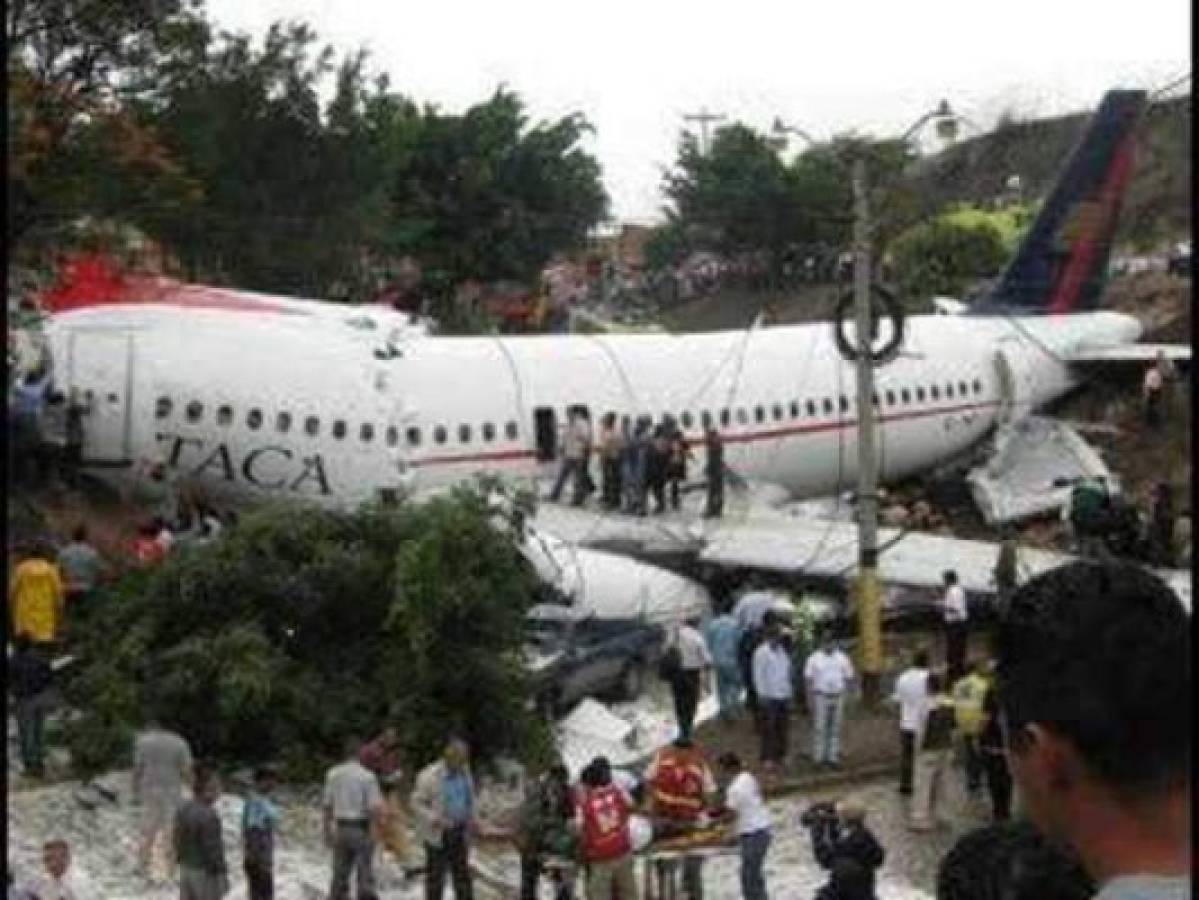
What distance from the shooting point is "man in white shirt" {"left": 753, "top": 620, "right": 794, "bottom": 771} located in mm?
17500

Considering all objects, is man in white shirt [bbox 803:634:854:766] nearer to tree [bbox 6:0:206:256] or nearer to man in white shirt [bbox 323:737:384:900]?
man in white shirt [bbox 323:737:384:900]

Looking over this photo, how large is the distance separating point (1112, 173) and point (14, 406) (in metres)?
16.1

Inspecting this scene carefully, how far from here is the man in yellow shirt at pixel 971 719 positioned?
52.5ft

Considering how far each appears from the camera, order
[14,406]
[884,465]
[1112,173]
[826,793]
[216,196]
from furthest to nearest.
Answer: [216,196]
[1112,173]
[884,465]
[14,406]
[826,793]

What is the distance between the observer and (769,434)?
27531 mm

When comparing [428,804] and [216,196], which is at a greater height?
[216,196]

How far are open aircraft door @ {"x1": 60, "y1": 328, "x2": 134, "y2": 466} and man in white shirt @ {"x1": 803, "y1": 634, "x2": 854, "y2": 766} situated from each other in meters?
9.43

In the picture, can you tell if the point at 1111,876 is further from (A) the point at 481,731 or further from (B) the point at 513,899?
(A) the point at 481,731

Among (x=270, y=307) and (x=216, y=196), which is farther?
(x=216, y=196)

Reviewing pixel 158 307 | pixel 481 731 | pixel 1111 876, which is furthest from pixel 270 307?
pixel 1111 876

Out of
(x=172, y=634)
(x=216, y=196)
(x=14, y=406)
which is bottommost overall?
(x=172, y=634)

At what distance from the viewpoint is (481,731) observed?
1741cm

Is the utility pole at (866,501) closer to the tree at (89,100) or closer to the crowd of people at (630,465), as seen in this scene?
the crowd of people at (630,465)

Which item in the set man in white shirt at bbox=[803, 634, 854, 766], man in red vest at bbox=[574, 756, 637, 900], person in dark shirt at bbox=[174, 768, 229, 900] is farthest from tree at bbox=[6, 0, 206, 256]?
man in red vest at bbox=[574, 756, 637, 900]
